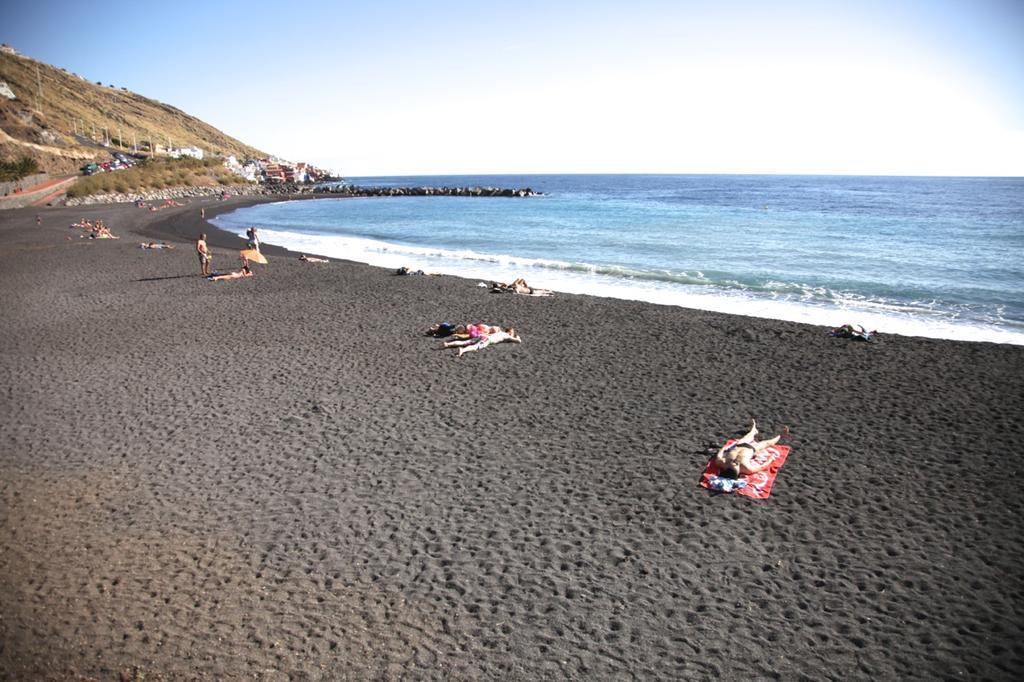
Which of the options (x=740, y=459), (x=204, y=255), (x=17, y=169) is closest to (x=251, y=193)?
(x=17, y=169)

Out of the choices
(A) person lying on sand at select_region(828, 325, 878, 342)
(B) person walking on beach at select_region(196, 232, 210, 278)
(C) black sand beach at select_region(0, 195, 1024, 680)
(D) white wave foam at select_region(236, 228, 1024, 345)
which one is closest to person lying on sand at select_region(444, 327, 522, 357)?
(C) black sand beach at select_region(0, 195, 1024, 680)

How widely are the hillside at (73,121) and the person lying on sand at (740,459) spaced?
249 ft

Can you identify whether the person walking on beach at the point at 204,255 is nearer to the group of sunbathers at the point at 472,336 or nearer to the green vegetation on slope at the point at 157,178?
the group of sunbathers at the point at 472,336

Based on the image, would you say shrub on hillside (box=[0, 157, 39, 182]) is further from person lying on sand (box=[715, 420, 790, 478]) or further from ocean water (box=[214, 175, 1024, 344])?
person lying on sand (box=[715, 420, 790, 478])

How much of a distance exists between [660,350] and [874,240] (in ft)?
96.8

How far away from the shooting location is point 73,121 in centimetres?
9725

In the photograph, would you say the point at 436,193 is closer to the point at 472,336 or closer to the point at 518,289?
the point at 518,289

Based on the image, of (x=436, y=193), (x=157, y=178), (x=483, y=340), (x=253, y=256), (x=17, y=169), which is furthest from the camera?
(x=436, y=193)

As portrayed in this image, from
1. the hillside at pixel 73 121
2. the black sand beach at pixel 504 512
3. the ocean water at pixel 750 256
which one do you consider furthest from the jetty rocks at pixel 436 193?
the black sand beach at pixel 504 512

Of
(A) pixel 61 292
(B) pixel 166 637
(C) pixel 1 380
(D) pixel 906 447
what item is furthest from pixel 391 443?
(A) pixel 61 292

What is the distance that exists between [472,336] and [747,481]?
7.44m

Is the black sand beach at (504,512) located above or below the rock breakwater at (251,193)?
below

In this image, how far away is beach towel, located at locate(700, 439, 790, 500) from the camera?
7.39m

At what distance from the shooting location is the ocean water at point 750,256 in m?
18.4
